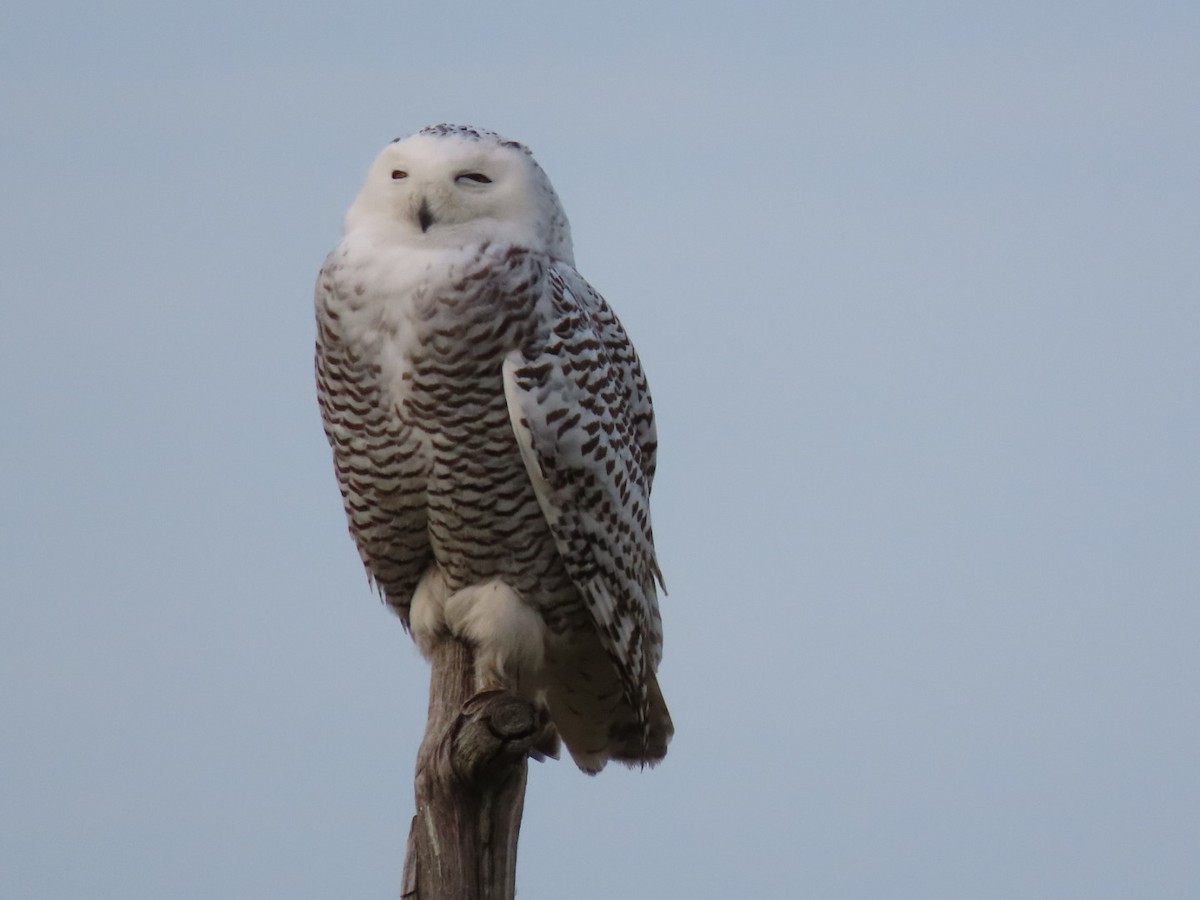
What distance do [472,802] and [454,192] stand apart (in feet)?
5.15

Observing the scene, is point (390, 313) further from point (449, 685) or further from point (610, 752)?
point (610, 752)

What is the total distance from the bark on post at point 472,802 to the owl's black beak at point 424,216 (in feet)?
3.98

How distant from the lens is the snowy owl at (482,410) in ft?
16.9

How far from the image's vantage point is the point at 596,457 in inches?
211

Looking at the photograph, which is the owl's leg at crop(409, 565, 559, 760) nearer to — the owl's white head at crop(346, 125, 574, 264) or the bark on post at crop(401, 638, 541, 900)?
the bark on post at crop(401, 638, 541, 900)

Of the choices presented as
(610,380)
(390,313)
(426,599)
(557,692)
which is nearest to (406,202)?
(390,313)

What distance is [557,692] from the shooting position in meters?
5.88

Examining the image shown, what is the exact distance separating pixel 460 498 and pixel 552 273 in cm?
63

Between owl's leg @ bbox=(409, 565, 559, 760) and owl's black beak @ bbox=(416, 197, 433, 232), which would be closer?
owl's black beak @ bbox=(416, 197, 433, 232)

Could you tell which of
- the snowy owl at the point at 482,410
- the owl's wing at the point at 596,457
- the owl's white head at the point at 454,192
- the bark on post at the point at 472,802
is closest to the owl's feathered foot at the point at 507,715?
the bark on post at the point at 472,802

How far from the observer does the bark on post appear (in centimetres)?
520

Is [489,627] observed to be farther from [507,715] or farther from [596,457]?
[596,457]

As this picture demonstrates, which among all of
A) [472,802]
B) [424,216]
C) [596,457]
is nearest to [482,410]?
[596,457]

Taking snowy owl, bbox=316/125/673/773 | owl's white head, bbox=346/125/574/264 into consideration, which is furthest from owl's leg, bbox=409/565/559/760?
owl's white head, bbox=346/125/574/264
